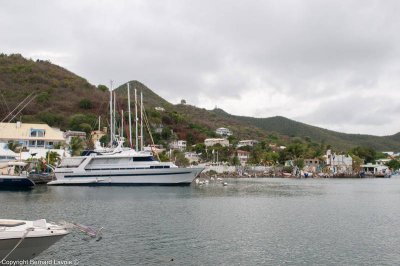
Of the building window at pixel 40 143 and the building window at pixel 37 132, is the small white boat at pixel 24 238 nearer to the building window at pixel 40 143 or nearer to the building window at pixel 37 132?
the building window at pixel 40 143

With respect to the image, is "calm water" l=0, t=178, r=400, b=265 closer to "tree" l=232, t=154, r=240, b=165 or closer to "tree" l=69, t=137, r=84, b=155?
"tree" l=69, t=137, r=84, b=155

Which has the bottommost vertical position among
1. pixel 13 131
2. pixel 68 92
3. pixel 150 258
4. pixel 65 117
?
pixel 150 258

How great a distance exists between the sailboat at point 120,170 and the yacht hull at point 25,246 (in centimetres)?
3908

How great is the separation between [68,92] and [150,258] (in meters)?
174

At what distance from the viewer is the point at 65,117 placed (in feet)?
451

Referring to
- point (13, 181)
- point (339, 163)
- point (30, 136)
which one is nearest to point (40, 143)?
point (30, 136)

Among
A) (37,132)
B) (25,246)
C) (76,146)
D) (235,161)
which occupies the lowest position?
(25,246)

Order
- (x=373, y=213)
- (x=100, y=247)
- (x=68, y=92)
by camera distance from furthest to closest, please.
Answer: (x=68, y=92), (x=373, y=213), (x=100, y=247)

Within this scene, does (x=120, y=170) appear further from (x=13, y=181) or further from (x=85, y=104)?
(x=85, y=104)

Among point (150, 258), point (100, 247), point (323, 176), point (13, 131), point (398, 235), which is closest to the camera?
point (150, 258)

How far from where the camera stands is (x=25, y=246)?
10609 mm

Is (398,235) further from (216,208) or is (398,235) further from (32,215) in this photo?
(32,215)

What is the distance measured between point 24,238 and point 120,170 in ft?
135

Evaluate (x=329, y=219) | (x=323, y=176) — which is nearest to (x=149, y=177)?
(x=329, y=219)
